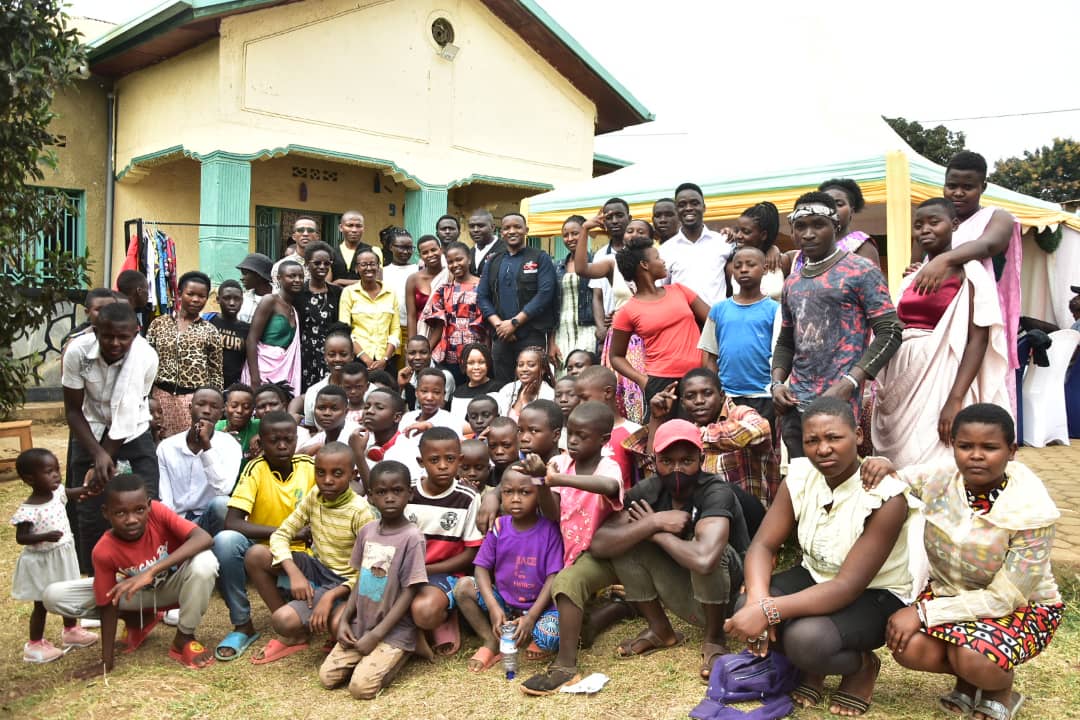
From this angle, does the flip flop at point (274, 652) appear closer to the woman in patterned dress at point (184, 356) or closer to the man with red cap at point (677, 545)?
the man with red cap at point (677, 545)

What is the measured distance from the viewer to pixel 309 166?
503 inches

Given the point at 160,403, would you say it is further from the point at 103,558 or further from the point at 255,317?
the point at 103,558

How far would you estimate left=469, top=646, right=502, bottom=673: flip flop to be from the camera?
3.60 metres

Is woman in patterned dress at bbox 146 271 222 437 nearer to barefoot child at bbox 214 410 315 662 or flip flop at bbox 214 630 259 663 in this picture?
barefoot child at bbox 214 410 315 662

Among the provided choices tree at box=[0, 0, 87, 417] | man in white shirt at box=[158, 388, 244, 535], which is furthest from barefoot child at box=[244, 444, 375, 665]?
tree at box=[0, 0, 87, 417]

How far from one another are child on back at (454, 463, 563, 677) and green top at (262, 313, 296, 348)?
112 inches

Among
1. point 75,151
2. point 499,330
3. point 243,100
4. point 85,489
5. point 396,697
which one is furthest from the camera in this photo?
point 75,151

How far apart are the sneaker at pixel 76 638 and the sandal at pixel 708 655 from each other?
2868 mm

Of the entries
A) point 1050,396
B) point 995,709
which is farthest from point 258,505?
point 1050,396

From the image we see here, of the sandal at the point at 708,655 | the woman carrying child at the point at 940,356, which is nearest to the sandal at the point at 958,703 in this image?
the sandal at the point at 708,655

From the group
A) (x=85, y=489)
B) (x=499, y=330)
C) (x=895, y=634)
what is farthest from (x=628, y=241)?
(x=85, y=489)

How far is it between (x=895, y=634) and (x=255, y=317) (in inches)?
183

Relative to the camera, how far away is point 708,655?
3424mm

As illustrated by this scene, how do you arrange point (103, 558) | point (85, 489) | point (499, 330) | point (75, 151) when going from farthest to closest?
point (75, 151), point (499, 330), point (85, 489), point (103, 558)
